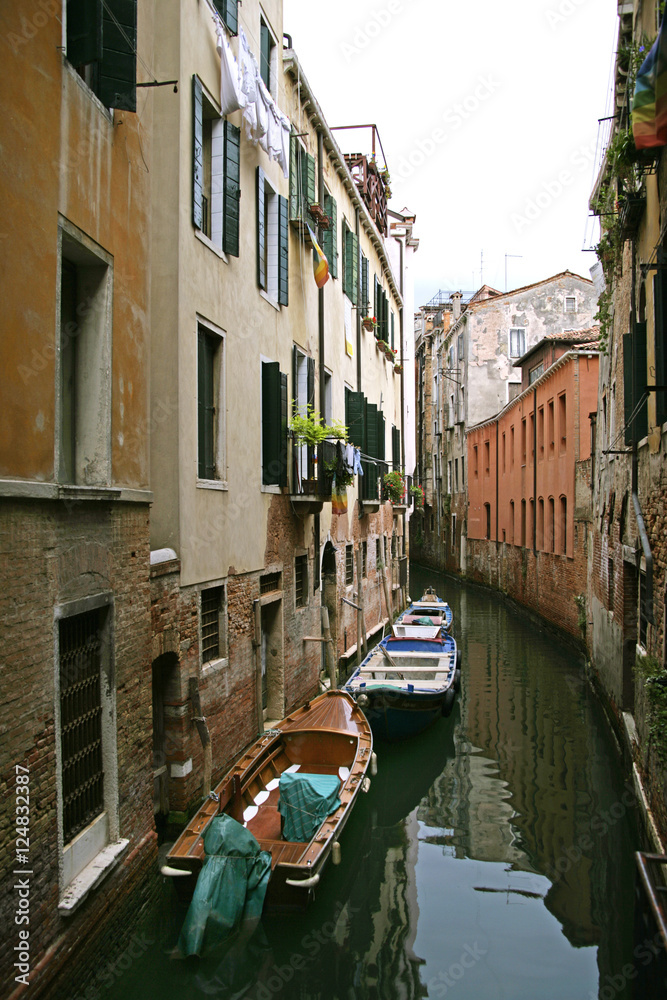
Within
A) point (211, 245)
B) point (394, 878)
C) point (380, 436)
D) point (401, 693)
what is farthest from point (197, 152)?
point (380, 436)

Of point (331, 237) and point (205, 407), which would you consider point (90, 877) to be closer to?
point (205, 407)

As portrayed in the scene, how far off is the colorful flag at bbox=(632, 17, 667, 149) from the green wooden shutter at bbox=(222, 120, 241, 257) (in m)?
4.35

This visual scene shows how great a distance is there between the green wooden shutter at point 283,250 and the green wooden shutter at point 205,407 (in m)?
2.40

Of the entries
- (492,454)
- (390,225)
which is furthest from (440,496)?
(390,225)

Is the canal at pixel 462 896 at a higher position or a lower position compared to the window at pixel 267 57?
lower

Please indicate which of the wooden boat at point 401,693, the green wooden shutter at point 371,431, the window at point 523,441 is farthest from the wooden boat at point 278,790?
the window at point 523,441

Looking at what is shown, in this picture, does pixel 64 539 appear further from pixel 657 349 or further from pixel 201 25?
pixel 201 25

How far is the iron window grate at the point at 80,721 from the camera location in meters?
5.37

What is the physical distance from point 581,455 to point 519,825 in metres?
12.2

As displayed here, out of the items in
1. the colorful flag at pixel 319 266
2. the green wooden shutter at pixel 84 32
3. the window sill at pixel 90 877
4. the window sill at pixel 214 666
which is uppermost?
the colorful flag at pixel 319 266

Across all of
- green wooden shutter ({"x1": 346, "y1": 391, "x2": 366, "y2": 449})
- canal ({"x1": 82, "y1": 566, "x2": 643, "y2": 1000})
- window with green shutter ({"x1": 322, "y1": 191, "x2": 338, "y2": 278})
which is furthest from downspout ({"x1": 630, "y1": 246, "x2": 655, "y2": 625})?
green wooden shutter ({"x1": 346, "y1": 391, "x2": 366, "y2": 449})

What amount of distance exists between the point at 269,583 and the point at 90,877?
17.7 ft

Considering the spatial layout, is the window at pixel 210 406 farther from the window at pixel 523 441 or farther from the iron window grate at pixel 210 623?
the window at pixel 523 441

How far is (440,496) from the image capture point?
43781mm
